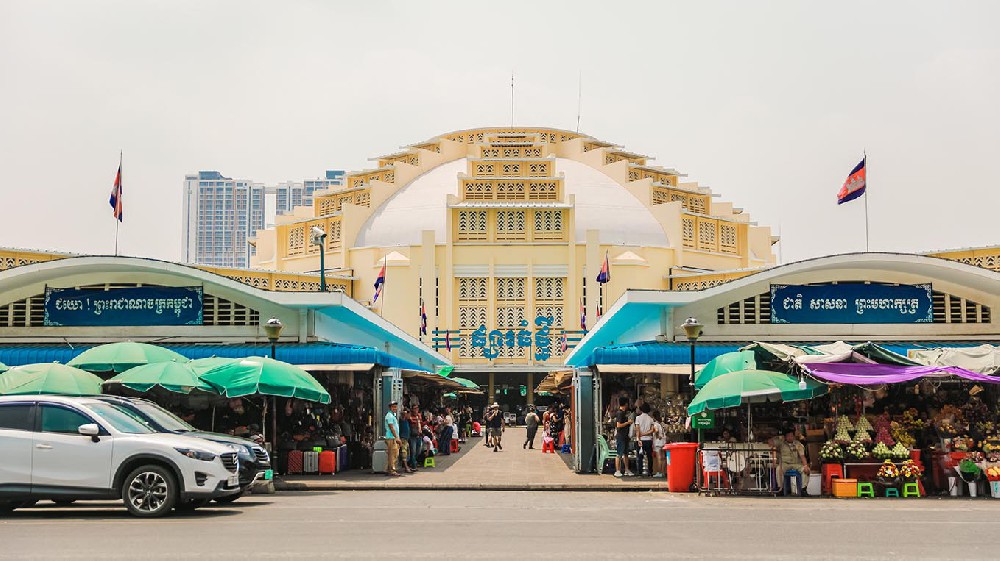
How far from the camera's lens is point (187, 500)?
15078 mm

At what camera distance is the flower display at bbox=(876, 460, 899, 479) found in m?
18.9

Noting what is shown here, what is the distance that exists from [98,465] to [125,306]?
13244mm

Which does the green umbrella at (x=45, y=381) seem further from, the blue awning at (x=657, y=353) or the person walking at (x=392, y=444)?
the blue awning at (x=657, y=353)

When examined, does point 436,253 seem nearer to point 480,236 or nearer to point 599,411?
point 480,236

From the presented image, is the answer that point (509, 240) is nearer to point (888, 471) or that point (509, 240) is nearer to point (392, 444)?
point (392, 444)

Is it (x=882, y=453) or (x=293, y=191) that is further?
(x=293, y=191)

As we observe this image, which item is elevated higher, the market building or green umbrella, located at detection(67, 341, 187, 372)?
the market building

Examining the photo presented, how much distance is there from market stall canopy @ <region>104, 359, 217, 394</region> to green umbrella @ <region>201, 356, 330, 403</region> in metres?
0.35

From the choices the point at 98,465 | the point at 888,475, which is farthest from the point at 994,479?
the point at 98,465

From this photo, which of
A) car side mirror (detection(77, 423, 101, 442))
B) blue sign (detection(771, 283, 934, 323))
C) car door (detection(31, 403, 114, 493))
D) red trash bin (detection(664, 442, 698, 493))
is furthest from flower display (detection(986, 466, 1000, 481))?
car side mirror (detection(77, 423, 101, 442))

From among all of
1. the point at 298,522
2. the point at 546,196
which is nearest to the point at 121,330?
the point at 298,522

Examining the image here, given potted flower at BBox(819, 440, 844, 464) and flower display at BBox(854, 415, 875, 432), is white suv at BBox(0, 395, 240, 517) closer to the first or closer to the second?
potted flower at BBox(819, 440, 844, 464)

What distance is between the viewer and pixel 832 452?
63.6 ft

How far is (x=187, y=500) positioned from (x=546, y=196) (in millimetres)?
46167
